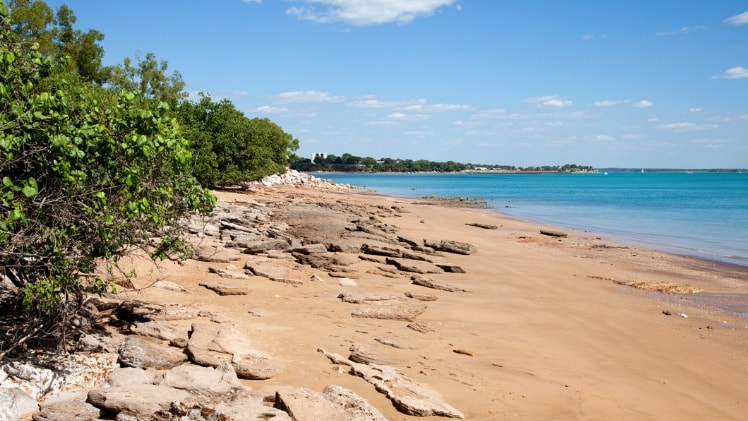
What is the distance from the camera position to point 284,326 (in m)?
8.97

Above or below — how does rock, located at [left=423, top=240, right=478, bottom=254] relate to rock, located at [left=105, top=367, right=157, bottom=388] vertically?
below

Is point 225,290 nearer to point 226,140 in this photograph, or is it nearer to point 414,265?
point 414,265

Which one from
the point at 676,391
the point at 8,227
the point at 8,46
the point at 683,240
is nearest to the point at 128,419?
the point at 8,227

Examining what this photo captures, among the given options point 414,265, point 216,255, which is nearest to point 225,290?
point 216,255

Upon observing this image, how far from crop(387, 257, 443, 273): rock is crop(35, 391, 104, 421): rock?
9.83 m

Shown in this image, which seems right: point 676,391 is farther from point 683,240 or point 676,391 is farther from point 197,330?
point 683,240

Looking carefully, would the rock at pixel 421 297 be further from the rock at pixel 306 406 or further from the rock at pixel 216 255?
the rock at pixel 306 406

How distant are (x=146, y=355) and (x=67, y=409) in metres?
1.29

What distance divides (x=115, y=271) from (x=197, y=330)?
13.1 feet

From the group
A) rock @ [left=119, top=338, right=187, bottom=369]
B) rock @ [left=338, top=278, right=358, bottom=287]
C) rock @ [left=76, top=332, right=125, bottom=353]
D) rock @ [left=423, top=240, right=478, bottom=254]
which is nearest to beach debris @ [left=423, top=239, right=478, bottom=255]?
rock @ [left=423, top=240, right=478, bottom=254]

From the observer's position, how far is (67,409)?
17.3ft

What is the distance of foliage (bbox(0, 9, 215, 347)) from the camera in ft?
18.0

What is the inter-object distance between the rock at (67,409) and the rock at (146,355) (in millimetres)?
847

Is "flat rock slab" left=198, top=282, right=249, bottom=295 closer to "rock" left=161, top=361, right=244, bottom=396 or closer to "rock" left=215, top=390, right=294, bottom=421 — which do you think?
"rock" left=161, top=361, right=244, bottom=396
